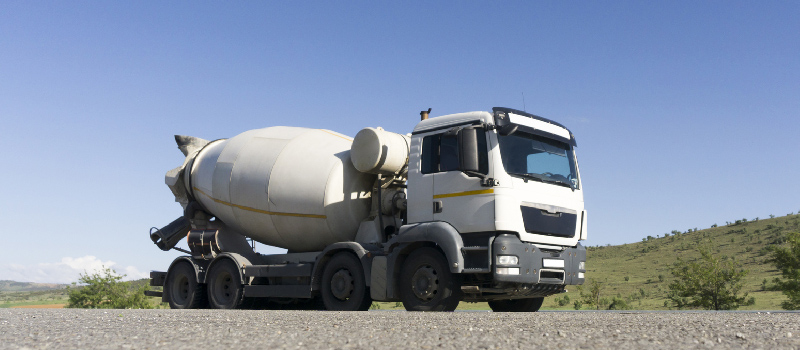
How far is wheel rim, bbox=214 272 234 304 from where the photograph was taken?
13547 millimetres

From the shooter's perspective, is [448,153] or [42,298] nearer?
[448,153]

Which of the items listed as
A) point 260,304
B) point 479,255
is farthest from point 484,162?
point 260,304

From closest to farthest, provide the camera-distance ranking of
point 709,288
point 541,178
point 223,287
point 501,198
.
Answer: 1. point 501,198
2. point 541,178
3. point 223,287
4. point 709,288

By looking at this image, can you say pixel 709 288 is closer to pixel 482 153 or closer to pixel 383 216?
pixel 383 216

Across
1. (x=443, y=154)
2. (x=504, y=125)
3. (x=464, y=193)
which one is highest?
(x=504, y=125)

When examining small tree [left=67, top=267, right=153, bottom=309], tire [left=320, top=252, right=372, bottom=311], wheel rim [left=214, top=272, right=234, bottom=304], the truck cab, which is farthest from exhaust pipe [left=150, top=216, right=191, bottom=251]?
small tree [left=67, top=267, right=153, bottom=309]

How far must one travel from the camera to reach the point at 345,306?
11.3 m

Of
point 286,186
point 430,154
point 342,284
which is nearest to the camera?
point 430,154

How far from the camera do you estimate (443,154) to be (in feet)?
34.2

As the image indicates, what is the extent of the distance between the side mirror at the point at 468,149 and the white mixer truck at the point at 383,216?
0.07ft

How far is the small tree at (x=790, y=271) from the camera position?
32562 millimetres

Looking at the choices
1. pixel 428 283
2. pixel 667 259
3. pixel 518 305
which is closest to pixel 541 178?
pixel 428 283

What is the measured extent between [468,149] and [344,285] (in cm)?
349

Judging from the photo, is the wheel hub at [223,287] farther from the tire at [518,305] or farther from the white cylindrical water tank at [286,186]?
the tire at [518,305]
